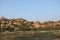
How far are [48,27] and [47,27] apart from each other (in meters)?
1.31

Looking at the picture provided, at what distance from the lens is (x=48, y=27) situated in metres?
58.5

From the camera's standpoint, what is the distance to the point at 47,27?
57.3 m
